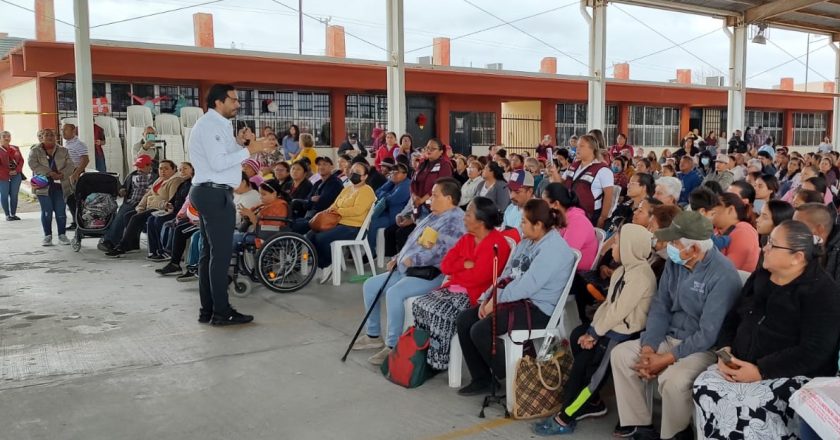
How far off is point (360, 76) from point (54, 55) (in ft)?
20.5

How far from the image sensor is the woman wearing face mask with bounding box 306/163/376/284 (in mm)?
6625

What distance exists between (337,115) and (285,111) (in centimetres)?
125

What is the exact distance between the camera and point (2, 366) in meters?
4.26

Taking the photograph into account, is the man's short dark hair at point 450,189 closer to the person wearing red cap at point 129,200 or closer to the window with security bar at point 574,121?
the person wearing red cap at point 129,200

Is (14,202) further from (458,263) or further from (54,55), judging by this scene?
(458,263)

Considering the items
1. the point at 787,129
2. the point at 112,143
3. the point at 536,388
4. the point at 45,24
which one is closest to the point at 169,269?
the point at 536,388

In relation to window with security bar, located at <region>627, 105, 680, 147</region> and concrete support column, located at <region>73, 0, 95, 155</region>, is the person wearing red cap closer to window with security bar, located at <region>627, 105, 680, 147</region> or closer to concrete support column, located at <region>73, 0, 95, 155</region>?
concrete support column, located at <region>73, 0, 95, 155</region>

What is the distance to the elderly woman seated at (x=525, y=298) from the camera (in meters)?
3.62

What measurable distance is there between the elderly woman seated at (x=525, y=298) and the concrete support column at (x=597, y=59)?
12869 mm

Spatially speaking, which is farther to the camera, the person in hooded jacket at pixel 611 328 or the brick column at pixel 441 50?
the brick column at pixel 441 50

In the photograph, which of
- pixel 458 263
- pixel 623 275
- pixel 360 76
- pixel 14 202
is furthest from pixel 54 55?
pixel 623 275

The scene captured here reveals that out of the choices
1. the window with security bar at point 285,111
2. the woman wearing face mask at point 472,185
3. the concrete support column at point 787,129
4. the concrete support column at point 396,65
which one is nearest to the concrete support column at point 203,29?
the window with security bar at point 285,111

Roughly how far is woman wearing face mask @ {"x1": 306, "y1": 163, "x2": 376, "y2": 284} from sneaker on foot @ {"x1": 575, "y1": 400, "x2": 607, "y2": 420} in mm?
3509

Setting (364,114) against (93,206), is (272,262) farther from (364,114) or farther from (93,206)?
(364,114)
